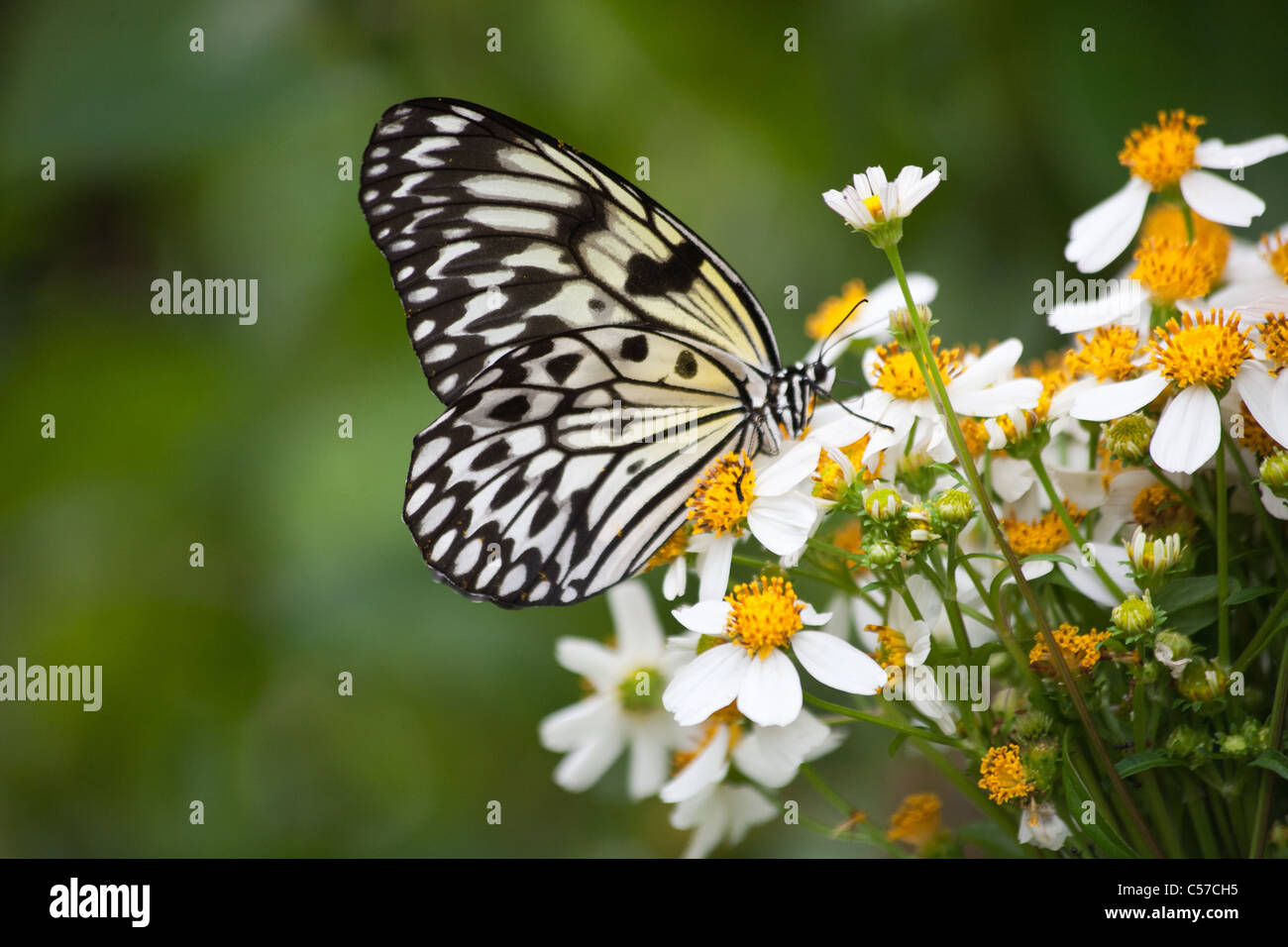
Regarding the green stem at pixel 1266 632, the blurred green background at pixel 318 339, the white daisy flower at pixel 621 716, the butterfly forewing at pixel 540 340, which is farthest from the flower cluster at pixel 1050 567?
the blurred green background at pixel 318 339

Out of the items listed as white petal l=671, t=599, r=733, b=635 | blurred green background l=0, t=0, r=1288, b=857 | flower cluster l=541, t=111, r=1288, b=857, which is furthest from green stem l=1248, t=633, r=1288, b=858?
blurred green background l=0, t=0, r=1288, b=857

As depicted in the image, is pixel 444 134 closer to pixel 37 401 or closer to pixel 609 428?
pixel 609 428

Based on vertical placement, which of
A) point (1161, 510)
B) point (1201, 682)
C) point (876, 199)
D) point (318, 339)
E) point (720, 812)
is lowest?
point (720, 812)

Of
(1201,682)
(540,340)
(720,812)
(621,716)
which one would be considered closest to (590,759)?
(621,716)

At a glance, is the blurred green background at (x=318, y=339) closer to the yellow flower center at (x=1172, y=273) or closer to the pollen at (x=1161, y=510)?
the yellow flower center at (x=1172, y=273)

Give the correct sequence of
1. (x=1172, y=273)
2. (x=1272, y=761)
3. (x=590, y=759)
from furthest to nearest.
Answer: (x=590, y=759), (x=1172, y=273), (x=1272, y=761)

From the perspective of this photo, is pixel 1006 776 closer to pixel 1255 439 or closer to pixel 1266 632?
pixel 1266 632

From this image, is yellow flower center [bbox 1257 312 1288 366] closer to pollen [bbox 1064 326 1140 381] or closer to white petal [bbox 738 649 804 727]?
pollen [bbox 1064 326 1140 381]

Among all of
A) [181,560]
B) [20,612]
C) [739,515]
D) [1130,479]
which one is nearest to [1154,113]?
[1130,479]
